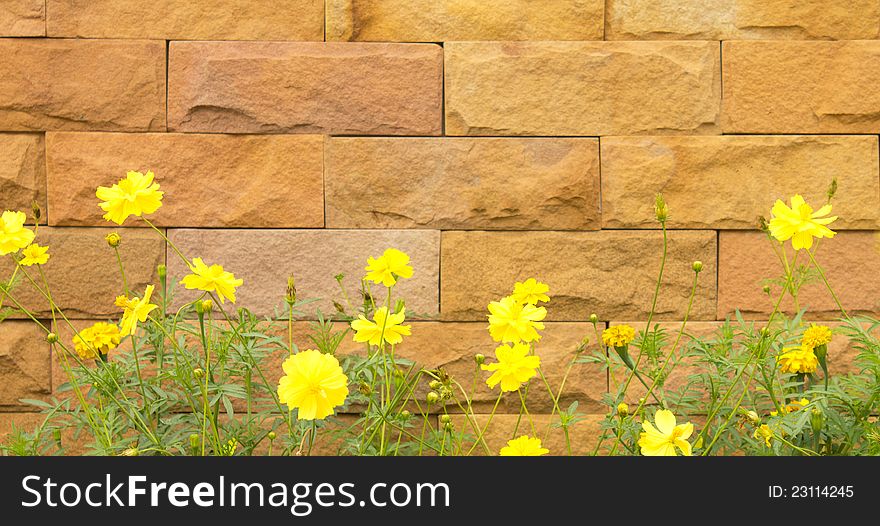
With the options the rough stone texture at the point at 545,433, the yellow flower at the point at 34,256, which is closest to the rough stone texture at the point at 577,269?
the rough stone texture at the point at 545,433

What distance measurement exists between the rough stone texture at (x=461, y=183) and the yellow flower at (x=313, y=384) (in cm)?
101

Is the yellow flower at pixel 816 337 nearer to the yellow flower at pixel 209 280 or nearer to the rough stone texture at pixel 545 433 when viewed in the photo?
the rough stone texture at pixel 545 433

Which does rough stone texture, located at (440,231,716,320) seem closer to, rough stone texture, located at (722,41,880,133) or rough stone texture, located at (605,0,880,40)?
rough stone texture, located at (722,41,880,133)

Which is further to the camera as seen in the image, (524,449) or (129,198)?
(129,198)

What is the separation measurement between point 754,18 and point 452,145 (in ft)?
2.94

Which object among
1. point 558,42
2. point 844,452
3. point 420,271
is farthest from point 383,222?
point 844,452

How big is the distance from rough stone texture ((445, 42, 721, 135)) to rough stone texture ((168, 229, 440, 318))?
361mm

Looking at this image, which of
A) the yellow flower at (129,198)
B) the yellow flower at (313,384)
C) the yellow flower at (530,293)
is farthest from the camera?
the yellow flower at (530,293)

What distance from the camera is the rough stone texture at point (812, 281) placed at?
87.1 inches

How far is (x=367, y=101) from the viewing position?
221 cm

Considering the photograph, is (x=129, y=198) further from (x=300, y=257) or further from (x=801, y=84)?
(x=801, y=84)

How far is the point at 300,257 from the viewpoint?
2.21 meters

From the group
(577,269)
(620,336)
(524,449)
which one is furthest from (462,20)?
(524,449)

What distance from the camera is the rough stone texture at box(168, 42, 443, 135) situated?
2199 mm
